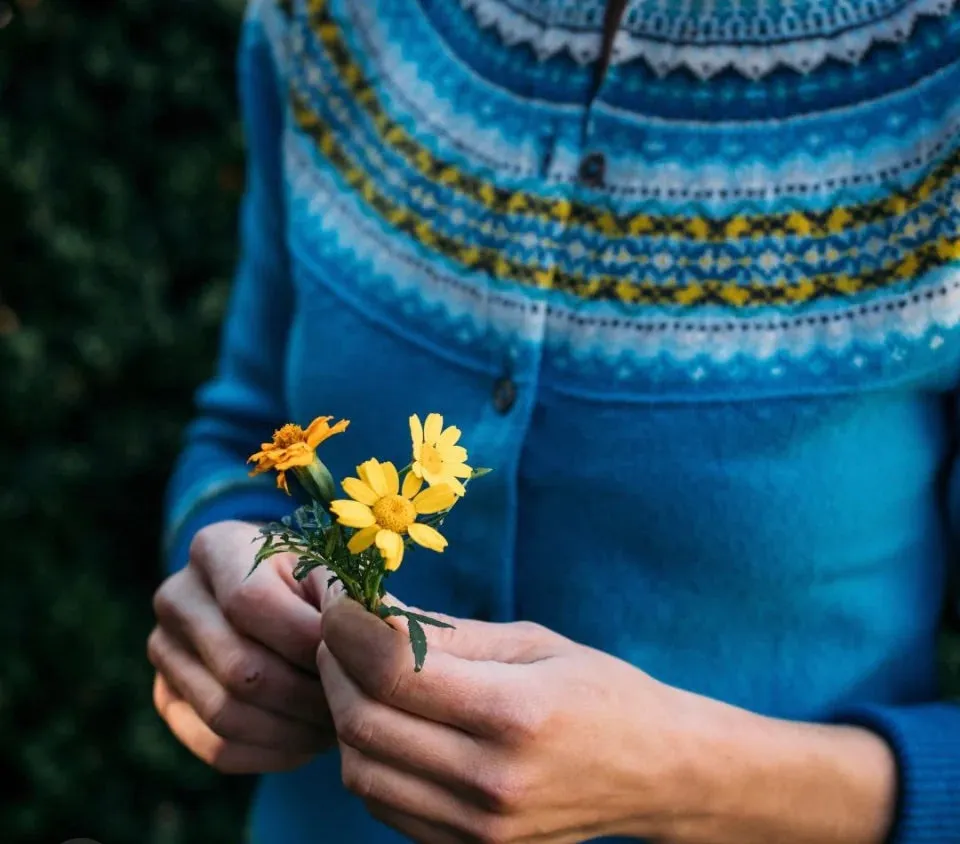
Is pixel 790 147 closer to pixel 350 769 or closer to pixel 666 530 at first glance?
pixel 666 530

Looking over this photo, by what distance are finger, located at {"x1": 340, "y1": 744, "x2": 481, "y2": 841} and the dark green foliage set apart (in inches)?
50.8

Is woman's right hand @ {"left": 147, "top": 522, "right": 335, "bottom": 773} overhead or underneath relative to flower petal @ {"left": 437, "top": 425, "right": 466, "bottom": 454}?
underneath

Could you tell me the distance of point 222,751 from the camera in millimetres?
874

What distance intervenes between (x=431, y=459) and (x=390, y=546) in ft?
0.18

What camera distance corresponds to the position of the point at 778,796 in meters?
0.75

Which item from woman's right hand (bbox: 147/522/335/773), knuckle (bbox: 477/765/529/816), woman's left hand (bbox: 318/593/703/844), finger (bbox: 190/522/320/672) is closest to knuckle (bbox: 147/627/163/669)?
woman's right hand (bbox: 147/522/335/773)

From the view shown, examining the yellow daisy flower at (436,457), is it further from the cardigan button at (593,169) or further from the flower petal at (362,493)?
the cardigan button at (593,169)

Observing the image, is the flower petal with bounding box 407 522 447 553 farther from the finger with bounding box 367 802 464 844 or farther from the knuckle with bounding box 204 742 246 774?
the knuckle with bounding box 204 742 246 774

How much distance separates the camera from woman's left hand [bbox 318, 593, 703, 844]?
2.10ft

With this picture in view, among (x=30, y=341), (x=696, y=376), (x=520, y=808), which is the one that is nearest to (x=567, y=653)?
(x=520, y=808)

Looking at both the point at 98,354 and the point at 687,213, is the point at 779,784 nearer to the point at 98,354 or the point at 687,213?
the point at 687,213

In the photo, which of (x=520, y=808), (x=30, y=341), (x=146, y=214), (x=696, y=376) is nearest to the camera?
(x=520, y=808)

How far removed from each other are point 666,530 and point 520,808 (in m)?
0.22

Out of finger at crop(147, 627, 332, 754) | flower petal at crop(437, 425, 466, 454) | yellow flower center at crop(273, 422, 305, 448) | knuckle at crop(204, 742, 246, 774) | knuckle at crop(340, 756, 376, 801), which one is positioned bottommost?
knuckle at crop(204, 742, 246, 774)
